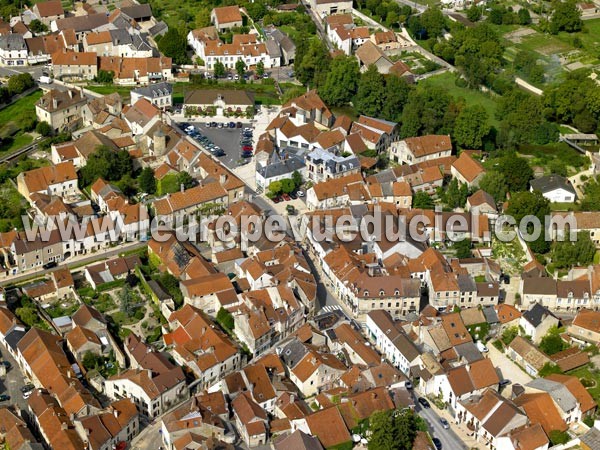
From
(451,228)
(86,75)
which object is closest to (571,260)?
(451,228)

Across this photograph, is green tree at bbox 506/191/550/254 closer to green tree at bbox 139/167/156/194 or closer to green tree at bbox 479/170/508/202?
green tree at bbox 479/170/508/202

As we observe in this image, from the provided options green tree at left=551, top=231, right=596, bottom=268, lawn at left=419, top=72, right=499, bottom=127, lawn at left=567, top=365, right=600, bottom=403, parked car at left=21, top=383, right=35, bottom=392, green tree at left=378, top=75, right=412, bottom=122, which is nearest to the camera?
parked car at left=21, top=383, right=35, bottom=392

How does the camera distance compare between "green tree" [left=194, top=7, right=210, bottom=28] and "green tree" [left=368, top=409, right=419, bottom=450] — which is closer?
"green tree" [left=368, top=409, right=419, bottom=450]

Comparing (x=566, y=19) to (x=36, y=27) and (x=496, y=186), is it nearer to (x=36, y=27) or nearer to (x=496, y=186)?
(x=496, y=186)

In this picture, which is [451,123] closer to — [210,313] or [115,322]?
[210,313]

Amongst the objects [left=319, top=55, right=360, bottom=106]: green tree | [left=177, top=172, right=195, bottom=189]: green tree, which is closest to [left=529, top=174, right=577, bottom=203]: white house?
[left=319, top=55, right=360, bottom=106]: green tree

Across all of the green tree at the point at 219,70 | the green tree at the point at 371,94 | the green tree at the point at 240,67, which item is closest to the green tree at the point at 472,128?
the green tree at the point at 371,94

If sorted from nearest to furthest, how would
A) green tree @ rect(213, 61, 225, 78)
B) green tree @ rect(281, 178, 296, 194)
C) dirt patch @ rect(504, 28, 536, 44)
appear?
1. green tree @ rect(281, 178, 296, 194)
2. green tree @ rect(213, 61, 225, 78)
3. dirt patch @ rect(504, 28, 536, 44)
